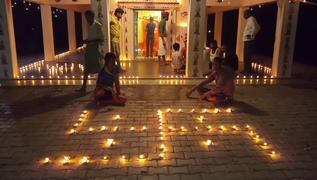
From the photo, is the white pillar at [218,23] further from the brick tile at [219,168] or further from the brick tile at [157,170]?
the brick tile at [157,170]

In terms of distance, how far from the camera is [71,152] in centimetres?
329

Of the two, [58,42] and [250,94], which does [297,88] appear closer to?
[250,94]

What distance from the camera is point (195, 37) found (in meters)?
7.35

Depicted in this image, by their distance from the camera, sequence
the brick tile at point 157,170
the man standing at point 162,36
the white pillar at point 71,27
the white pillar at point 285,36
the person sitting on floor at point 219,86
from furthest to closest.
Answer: the white pillar at point 71,27
the man standing at point 162,36
the white pillar at point 285,36
the person sitting on floor at point 219,86
the brick tile at point 157,170

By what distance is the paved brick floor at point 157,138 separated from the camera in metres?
2.89

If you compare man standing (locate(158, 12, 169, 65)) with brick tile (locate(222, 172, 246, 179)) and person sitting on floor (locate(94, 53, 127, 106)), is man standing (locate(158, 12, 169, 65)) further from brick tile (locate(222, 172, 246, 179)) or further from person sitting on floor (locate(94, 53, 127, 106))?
brick tile (locate(222, 172, 246, 179))

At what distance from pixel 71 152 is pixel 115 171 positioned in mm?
772

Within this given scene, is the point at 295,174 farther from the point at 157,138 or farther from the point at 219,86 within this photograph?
the point at 219,86

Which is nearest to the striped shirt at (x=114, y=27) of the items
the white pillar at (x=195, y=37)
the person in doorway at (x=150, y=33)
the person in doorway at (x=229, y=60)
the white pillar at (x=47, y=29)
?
the white pillar at (x=195, y=37)

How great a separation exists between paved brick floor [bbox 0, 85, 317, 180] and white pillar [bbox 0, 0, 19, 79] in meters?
1.71

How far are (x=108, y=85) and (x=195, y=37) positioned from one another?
339 centimetres

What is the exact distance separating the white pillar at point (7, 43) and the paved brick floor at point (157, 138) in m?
1.71

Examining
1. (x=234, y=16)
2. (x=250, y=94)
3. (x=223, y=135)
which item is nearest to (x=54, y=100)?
(x=223, y=135)

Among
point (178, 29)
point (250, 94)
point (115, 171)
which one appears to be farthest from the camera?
point (178, 29)
